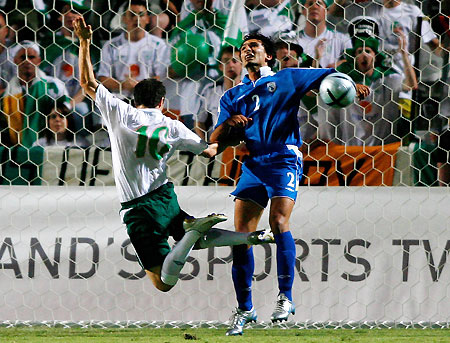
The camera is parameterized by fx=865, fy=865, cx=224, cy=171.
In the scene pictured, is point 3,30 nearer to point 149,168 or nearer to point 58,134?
point 58,134

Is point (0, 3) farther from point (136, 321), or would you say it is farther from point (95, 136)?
point (136, 321)

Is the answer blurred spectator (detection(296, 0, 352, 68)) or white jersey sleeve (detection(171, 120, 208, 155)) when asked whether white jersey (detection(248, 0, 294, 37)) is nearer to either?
blurred spectator (detection(296, 0, 352, 68))

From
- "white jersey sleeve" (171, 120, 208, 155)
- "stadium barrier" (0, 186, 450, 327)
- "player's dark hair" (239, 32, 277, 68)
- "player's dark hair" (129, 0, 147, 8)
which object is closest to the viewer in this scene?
"white jersey sleeve" (171, 120, 208, 155)

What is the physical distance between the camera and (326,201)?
4859mm

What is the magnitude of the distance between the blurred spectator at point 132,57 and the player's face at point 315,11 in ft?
2.81

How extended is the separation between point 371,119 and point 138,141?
1615 millimetres

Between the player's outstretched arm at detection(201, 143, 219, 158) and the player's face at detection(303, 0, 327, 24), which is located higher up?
the player's face at detection(303, 0, 327, 24)

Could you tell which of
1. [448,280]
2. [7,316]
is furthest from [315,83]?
[7,316]

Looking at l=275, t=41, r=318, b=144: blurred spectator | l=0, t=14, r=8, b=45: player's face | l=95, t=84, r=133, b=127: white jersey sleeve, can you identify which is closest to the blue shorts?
l=95, t=84, r=133, b=127: white jersey sleeve

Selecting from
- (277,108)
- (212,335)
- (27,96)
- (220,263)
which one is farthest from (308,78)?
(27,96)

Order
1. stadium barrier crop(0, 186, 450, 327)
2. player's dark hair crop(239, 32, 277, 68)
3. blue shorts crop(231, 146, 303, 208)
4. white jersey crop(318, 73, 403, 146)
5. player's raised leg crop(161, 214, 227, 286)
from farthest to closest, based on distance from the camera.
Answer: white jersey crop(318, 73, 403, 146)
stadium barrier crop(0, 186, 450, 327)
player's dark hair crop(239, 32, 277, 68)
blue shorts crop(231, 146, 303, 208)
player's raised leg crop(161, 214, 227, 286)

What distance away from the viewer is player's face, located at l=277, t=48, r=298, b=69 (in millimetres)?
5055

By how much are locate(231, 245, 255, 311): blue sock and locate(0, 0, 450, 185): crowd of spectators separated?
3.26 feet

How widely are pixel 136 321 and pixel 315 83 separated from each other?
1727 millimetres
